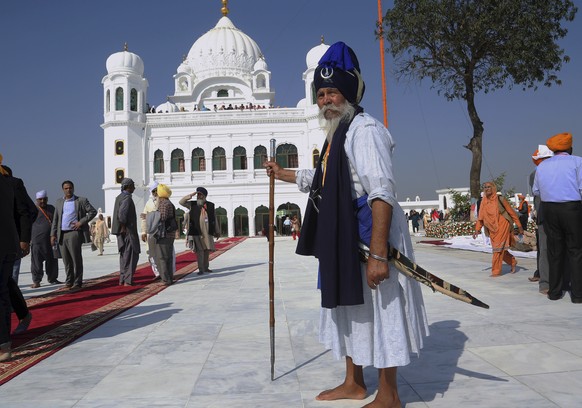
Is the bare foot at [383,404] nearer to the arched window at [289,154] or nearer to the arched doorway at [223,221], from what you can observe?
the arched doorway at [223,221]

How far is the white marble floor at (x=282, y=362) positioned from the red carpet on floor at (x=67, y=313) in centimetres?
15

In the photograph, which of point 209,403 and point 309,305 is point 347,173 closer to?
point 209,403

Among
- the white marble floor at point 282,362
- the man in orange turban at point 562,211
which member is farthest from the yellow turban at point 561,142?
the white marble floor at point 282,362

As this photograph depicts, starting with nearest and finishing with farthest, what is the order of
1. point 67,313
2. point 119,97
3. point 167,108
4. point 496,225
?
point 67,313 < point 496,225 < point 119,97 < point 167,108

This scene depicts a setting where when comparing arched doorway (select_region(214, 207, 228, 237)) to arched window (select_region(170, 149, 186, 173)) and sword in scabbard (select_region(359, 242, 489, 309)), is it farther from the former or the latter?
sword in scabbard (select_region(359, 242, 489, 309))

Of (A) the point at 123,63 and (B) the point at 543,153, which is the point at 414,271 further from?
(A) the point at 123,63

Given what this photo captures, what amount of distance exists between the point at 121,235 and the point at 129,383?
5.11 meters

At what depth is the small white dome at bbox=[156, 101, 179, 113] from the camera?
41062 mm

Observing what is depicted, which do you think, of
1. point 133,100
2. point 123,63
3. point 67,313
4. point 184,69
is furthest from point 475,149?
point 184,69

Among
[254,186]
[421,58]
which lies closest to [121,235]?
[421,58]

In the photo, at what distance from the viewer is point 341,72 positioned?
99.0 inches

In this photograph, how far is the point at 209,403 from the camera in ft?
8.21

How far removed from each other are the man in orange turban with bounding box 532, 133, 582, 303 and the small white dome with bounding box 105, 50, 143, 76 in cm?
3475

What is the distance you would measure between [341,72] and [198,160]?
3376 cm
